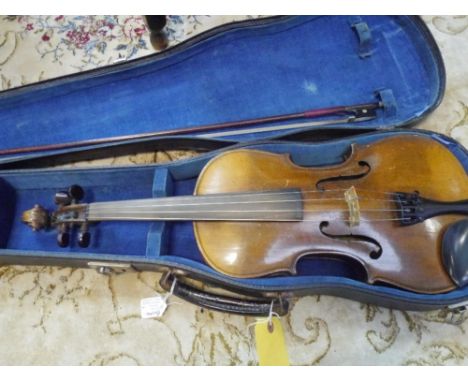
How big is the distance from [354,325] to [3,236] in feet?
3.85

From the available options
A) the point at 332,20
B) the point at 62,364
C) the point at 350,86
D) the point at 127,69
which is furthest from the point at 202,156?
the point at 62,364

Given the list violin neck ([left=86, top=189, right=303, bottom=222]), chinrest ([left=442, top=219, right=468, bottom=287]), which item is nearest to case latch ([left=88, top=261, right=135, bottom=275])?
violin neck ([left=86, top=189, right=303, bottom=222])

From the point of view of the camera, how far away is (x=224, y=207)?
99cm

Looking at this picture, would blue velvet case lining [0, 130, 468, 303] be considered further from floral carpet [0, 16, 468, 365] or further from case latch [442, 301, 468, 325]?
case latch [442, 301, 468, 325]

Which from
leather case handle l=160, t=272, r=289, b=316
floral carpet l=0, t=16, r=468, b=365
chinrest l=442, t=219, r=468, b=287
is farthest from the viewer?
floral carpet l=0, t=16, r=468, b=365

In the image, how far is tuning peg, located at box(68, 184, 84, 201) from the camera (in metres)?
1.12

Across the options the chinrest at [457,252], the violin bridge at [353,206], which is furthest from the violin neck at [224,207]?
the chinrest at [457,252]

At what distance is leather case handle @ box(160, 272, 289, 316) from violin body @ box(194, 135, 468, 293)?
0.10 metres

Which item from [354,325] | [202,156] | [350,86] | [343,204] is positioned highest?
[350,86]

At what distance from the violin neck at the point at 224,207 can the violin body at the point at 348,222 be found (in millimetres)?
25

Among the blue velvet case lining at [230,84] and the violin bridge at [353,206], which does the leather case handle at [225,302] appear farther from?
the blue velvet case lining at [230,84]

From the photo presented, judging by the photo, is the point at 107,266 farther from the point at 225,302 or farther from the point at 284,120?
the point at 284,120

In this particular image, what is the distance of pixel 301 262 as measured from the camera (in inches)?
44.1

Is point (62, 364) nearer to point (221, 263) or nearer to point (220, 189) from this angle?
point (221, 263)
